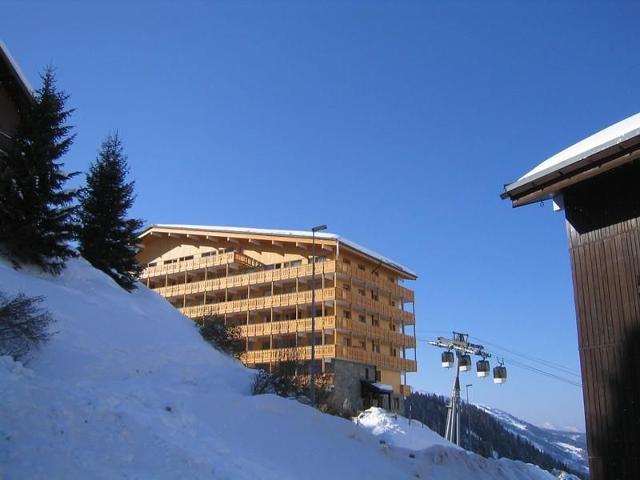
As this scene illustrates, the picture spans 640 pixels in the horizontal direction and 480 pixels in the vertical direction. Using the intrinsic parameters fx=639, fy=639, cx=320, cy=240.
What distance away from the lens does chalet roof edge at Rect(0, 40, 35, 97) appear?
91.0 feet

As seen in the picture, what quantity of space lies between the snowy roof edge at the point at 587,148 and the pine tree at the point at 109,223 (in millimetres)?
18014

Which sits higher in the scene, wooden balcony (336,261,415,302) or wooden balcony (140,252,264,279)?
wooden balcony (140,252,264,279)

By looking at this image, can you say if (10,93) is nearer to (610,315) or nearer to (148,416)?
(148,416)

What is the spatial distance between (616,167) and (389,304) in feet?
148

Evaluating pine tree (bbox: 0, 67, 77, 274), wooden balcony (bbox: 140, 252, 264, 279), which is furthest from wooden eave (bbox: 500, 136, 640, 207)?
wooden balcony (bbox: 140, 252, 264, 279)

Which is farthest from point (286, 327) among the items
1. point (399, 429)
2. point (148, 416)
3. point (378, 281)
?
point (148, 416)

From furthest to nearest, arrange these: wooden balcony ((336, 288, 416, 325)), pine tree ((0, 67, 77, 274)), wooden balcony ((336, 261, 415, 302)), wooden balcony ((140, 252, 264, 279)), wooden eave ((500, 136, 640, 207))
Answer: wooden balcony ((140, 252, 264, 279)) < wooden balcony ((336, 261, 415, 302)) < wooden balcony ((336, 288, 416, 325)) < pine tree ((0, 67, 77, 274)) < wooden eave ((500, 136, 640, 207))

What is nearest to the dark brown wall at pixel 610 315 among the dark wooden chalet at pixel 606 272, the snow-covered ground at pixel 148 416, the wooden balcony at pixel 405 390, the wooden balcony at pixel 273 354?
the dark wooden chalet at pixel 606 272

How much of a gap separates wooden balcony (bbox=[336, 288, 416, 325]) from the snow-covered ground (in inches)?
967

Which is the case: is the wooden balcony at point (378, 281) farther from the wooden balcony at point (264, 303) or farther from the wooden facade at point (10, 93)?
the wooden facade at point (10, 93)

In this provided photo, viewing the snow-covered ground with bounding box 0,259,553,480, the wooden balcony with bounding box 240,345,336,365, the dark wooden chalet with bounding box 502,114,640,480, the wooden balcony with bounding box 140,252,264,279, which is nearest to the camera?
the snow-covered ground with bounding box 0,259,553,480

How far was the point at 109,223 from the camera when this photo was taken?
88.9 feet

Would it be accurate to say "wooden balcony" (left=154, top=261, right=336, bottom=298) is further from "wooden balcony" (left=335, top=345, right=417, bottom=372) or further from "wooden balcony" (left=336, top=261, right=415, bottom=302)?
"wooden balcony" (left=335, top=345, right=417, bottom=372)

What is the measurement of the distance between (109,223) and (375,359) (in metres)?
29.1
